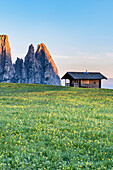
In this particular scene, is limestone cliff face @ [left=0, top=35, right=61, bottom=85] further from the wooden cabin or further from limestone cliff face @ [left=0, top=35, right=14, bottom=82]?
the wooden cabin

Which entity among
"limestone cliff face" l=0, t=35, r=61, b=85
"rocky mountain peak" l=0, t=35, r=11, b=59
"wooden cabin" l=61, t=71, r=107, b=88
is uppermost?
"rocky mountain peak" l=0, t=35, r=11, b=59

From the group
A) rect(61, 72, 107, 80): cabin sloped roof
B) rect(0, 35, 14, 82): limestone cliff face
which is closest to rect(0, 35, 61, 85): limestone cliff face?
rect(0, 35, 14, 82): limestone cliff face

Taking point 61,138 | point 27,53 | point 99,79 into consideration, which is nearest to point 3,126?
point 61,138

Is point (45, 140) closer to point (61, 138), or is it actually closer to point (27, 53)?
point (61, 138)

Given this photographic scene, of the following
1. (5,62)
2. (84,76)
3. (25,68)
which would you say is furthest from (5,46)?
(84,76)

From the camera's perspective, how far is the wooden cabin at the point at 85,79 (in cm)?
5403

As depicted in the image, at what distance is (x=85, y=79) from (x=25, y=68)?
129915 millimetres

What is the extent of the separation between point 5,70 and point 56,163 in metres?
158

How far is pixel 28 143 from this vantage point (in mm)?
7055

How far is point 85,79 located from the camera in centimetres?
5450

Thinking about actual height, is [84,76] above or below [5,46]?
below

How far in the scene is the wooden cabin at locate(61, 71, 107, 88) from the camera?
54.0 meters

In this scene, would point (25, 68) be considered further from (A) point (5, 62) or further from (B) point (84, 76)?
(B) point (84, 76)

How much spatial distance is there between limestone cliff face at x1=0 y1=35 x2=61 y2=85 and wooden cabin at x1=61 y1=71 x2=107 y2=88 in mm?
113635
